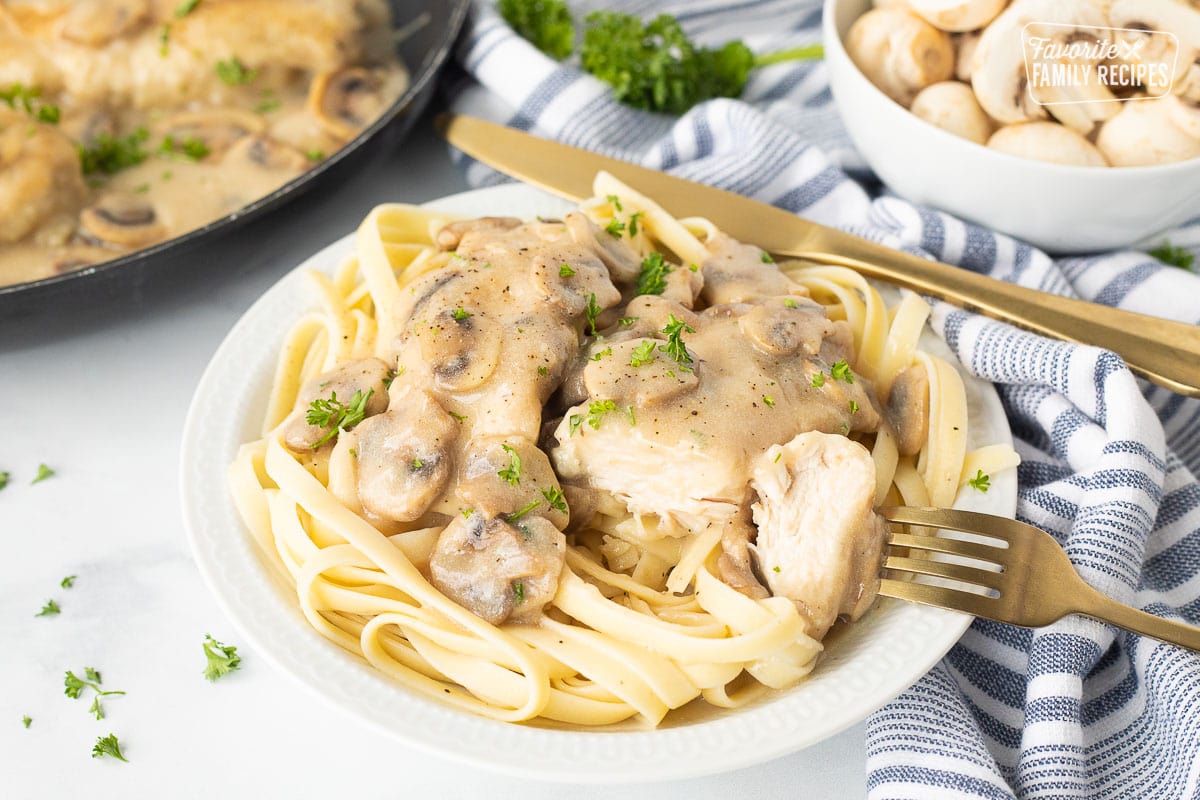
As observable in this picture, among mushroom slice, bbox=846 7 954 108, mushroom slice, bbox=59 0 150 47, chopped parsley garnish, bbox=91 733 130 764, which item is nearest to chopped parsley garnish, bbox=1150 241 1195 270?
mushroom slice, bbox=846 7 954 108

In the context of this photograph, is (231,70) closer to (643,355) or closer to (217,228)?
(217,228)

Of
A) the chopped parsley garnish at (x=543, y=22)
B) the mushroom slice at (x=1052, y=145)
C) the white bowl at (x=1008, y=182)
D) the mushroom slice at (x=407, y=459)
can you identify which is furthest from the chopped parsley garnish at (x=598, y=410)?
the chopped parsley garnish at (x=543, y=22)

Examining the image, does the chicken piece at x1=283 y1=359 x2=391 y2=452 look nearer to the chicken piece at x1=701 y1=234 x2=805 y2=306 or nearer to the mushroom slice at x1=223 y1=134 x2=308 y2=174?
the chicken piece at x1=701 y1=234 x2=805 y2=306

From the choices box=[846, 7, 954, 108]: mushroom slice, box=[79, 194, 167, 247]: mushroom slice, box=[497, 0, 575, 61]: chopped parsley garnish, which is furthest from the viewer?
box=[497, 0, 575, 61]: chopped parsley garnish

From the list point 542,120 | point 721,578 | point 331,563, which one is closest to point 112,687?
point 331,563

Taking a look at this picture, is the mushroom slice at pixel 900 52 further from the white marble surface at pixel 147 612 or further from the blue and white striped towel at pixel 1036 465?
the white marble surface at pixel 147 612

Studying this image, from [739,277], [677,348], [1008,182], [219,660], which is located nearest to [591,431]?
[677,348]

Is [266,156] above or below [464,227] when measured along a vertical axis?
below
